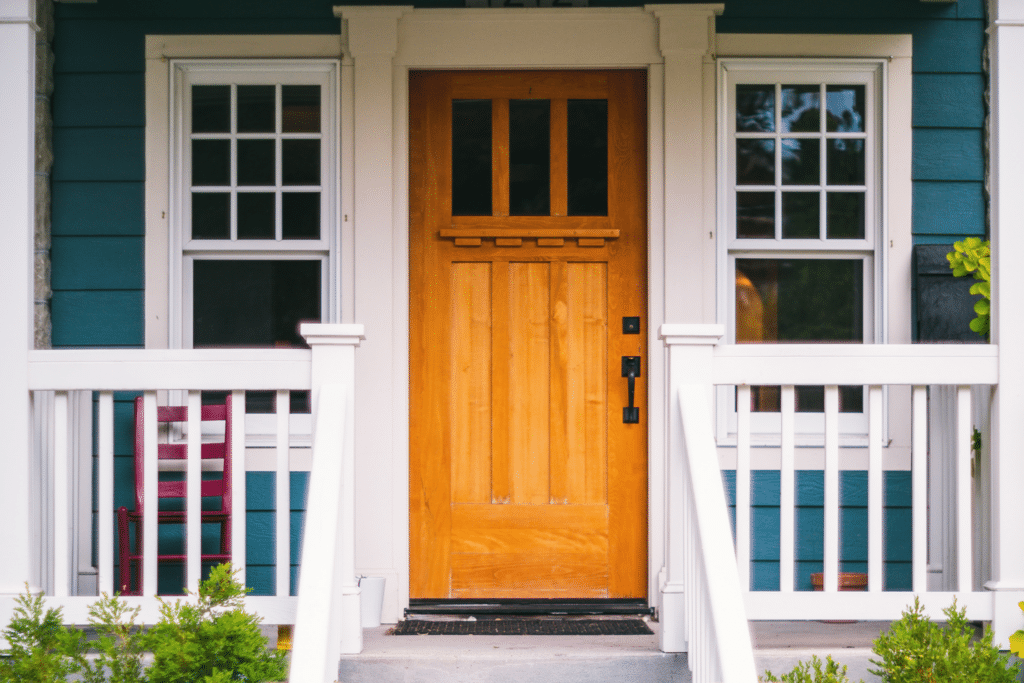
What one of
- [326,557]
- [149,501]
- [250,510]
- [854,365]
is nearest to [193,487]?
[149,501]

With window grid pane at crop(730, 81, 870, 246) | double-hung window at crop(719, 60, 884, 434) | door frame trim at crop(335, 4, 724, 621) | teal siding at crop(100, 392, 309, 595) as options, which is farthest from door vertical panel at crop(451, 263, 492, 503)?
window grid pane at crop(730, 81, 870, 246)

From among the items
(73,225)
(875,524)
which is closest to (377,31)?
(73,225)

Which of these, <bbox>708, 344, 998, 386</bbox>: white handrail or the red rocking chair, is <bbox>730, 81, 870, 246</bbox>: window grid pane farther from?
the red rocking chair

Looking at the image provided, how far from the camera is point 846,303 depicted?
11.1ft

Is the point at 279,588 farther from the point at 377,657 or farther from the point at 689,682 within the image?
the point at 689,682

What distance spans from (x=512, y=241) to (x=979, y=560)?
2007mm

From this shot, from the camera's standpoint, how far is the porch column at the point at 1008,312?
2.37 metres

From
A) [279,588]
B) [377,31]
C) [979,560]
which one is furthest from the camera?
[377,31]

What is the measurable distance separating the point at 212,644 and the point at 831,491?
5.70 ft

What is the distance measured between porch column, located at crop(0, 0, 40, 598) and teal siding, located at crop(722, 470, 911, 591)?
8.14ft

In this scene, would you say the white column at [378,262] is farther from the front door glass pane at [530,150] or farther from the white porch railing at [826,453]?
the white porch railing at [826,453]

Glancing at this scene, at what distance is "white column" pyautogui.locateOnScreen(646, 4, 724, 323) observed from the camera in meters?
3.24

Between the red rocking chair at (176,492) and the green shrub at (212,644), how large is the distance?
0.93 metres

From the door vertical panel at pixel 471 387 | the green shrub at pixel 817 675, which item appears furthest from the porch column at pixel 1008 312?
the door vertical panel at pixel 471 387
